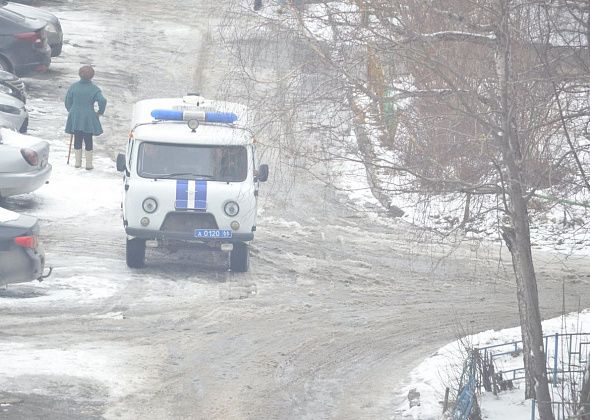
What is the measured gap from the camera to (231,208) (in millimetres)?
15227

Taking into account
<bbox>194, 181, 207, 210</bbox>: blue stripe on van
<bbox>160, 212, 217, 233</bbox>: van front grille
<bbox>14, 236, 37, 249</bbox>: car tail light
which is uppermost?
<bbox>194, 181, 207, 210</bbox>: blue stripe on van

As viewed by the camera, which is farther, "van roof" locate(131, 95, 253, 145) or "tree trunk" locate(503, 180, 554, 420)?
"van roof" locate(131, 95, 253, 145)

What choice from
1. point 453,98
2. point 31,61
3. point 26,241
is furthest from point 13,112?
point 453,98

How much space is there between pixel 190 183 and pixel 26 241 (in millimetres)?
2689

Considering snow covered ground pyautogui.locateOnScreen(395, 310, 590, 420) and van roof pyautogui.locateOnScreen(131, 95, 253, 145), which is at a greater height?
van roof pyautogui.locateOnScreen(131, 95, 253, 145)

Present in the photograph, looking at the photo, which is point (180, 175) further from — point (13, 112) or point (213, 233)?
point (13, 112)

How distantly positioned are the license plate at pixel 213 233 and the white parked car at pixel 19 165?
3.36 meters

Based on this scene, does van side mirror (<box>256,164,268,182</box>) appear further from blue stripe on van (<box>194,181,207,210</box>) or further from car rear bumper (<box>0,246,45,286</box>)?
car rear bumper (<box>0,246,45,286</box>)

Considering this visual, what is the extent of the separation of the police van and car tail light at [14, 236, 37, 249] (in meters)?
2.06

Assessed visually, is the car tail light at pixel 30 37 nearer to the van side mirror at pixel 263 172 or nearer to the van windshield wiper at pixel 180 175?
the van windshield wiper at pixel 180 175

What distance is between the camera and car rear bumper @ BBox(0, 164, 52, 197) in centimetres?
1692

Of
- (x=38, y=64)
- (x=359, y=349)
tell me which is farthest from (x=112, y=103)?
(x=359, y=349)

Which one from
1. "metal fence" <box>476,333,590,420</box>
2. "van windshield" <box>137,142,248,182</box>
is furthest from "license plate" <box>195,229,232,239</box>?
"metal fence" <box>476,333,590,420</box>

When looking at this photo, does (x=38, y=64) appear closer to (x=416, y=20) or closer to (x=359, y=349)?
(x=359, y=349)
